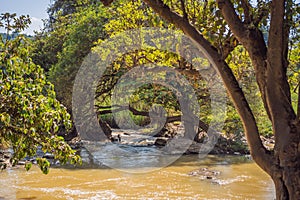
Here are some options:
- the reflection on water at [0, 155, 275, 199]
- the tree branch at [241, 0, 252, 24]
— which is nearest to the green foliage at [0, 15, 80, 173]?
the tree branch at [241, 0, 252, 24]

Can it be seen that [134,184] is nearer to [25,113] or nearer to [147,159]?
[147,159]

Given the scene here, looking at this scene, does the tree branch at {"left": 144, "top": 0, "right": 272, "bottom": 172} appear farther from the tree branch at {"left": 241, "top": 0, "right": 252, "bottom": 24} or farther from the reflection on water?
the reflection on water

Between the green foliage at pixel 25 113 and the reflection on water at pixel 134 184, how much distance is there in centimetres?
395

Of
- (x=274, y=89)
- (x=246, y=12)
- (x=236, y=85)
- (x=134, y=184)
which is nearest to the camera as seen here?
(x=274, y=89)

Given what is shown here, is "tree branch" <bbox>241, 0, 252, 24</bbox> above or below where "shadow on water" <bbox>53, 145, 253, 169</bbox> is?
above

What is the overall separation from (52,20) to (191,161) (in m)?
13.7

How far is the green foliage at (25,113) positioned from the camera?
3111 mm

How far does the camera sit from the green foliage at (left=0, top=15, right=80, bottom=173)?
3.11 metres

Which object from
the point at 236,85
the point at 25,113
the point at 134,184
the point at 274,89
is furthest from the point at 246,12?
the point at 134,184

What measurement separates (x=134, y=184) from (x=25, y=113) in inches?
219

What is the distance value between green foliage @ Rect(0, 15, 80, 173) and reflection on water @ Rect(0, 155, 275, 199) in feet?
12.9

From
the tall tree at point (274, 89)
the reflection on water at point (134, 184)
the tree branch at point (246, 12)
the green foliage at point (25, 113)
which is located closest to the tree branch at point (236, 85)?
the tall tree at point (274, 89)

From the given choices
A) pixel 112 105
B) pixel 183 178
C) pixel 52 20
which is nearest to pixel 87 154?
pixel 112 105

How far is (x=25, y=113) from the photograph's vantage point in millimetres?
2969
